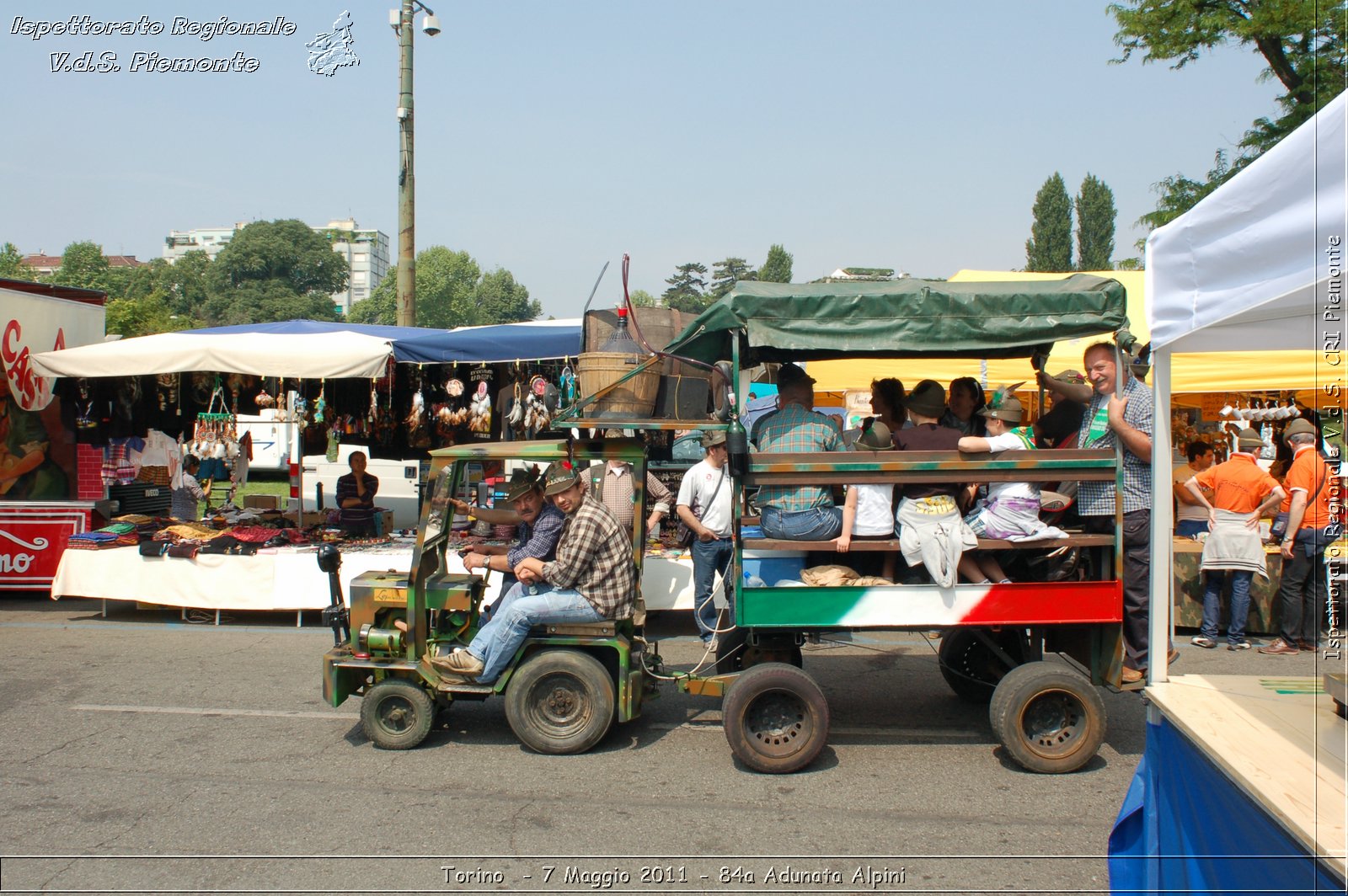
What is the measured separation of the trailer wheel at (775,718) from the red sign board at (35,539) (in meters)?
8.91

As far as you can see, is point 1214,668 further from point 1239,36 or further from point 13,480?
point 1239,36

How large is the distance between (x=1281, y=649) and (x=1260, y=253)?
7204 millimetres

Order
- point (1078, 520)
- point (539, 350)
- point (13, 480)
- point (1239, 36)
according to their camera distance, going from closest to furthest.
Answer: point (1078, 520), point (539, 350), point (13, 480), point (1239, 36)

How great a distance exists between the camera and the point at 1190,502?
997 cm

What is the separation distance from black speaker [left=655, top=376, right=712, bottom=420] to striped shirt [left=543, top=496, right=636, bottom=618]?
0.80 metres

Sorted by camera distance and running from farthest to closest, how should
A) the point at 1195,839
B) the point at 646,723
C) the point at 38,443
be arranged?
1. the point at 38,443
2. the point at 646,723
3. the point at 1195,839

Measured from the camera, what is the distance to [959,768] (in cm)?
555

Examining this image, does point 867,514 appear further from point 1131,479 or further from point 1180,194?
point 1180,194

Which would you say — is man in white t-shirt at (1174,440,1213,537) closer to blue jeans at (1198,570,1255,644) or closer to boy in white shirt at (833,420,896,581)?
blue jeans at (1198,570,1255,644)

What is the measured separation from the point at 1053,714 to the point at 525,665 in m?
3.08

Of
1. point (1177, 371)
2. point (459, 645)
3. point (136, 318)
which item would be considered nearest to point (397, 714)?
point (459, 645)

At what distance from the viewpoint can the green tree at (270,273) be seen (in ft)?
236

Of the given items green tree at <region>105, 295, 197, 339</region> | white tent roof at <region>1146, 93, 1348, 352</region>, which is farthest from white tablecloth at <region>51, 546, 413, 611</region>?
green tree at <region>105, 295, 197, 339</region>

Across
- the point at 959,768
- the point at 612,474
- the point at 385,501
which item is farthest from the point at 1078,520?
the point at 385,501
